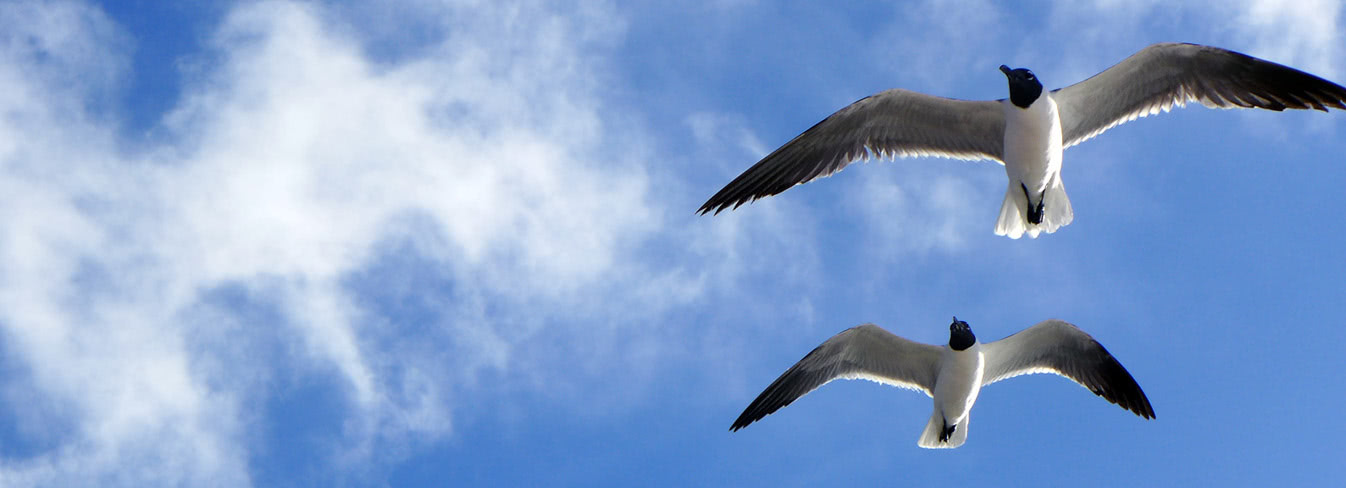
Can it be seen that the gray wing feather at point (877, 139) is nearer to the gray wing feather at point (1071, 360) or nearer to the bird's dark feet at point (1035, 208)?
the bird's dark feet at point (1035, 208)

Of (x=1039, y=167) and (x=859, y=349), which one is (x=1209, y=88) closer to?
(x=1039, y=167)

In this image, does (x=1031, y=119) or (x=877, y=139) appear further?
(x=877, y=139)

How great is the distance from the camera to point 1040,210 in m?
9.98

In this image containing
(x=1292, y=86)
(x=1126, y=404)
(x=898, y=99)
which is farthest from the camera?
(x=1126, y=404)

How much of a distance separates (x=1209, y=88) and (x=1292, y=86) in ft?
1.74

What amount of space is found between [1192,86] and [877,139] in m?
2.25

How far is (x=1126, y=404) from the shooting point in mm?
10820

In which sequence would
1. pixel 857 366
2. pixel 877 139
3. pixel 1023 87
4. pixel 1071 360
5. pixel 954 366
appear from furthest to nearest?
pixel 857 366
pixel 1071 360
pixel 954 366
pixel 877 139
pixel 1023 87

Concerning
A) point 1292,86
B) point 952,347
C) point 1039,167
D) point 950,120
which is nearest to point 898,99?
point 950,120

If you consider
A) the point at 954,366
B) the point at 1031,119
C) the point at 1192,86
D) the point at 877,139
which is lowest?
the point at 954,366

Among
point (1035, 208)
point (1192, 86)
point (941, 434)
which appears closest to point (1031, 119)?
point (1035, 208)

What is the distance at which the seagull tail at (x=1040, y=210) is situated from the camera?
996cm

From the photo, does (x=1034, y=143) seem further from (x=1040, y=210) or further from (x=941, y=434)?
(x=941, y=434)

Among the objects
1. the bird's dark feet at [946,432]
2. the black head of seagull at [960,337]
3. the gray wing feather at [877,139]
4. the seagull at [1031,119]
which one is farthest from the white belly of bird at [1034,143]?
the bird's dark feet at [946,432]
